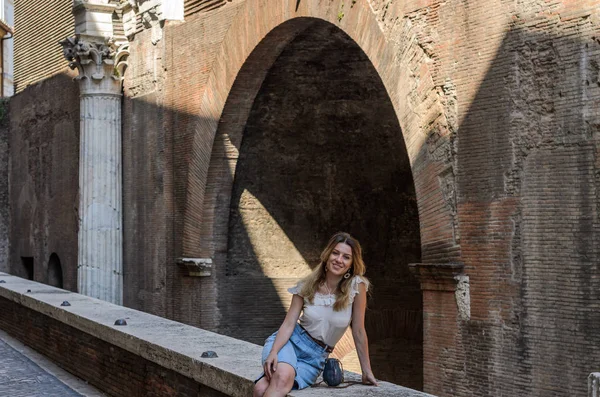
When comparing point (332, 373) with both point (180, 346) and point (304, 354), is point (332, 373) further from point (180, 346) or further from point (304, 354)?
point (180, 346)

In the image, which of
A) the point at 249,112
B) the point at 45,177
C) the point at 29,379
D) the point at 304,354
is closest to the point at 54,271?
the point at 45,177

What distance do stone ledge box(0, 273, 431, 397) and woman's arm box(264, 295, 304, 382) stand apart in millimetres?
124

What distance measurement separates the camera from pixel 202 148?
405 inches

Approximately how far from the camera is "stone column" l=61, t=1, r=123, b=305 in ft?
39.3

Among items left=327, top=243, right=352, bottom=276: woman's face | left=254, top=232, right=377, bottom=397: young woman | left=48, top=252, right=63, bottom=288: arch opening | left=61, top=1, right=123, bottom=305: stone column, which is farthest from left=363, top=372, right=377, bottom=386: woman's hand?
left=48, top=252, right=63, bottom=288: arch opening

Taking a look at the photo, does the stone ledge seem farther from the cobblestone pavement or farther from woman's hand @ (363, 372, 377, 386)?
the cobblestone pavement

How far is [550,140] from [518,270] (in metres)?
0.82

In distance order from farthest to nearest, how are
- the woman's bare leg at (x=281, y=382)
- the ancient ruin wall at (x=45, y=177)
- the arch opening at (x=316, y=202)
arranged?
the ancient ruin wall at (x=45, y=177), the arch opening at (x=316, y=202), the woman's bare leg at (x=281, y=382)

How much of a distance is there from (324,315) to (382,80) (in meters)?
4.06

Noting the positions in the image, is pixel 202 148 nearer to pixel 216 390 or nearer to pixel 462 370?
pixel 462 370

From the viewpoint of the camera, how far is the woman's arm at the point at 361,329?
3590mm

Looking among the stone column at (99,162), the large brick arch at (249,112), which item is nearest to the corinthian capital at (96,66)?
the stone column at (99,162)

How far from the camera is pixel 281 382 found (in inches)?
136

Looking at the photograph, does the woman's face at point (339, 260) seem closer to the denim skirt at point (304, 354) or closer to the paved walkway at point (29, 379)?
the denim skirt at point (304, 354)
